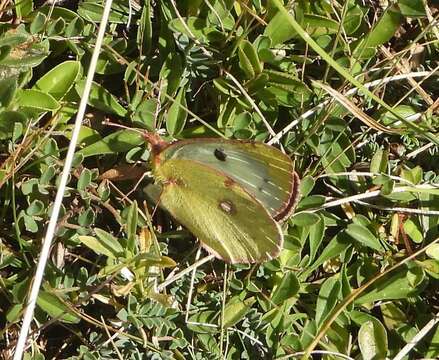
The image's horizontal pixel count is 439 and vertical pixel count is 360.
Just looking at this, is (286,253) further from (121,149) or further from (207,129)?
(121,149)

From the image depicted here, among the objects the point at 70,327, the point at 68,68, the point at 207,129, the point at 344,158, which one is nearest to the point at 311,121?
the point at 344,158

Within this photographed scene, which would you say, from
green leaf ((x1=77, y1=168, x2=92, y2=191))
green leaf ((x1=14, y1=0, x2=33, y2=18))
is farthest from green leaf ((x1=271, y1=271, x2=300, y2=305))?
green leaf ((x1=14, y1=0, x2=33, y2=18))

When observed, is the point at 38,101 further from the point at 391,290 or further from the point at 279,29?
the point at 391,290

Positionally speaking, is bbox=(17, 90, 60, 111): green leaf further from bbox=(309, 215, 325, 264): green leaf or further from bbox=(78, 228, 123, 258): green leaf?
bbox=(309, 215, 325, 264): green leaf

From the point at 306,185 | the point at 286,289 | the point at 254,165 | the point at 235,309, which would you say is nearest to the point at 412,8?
the point at 306,185

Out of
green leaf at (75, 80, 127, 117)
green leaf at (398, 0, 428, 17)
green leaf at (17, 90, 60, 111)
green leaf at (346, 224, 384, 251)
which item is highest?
green leaf at (398, 0, 428, 17)
